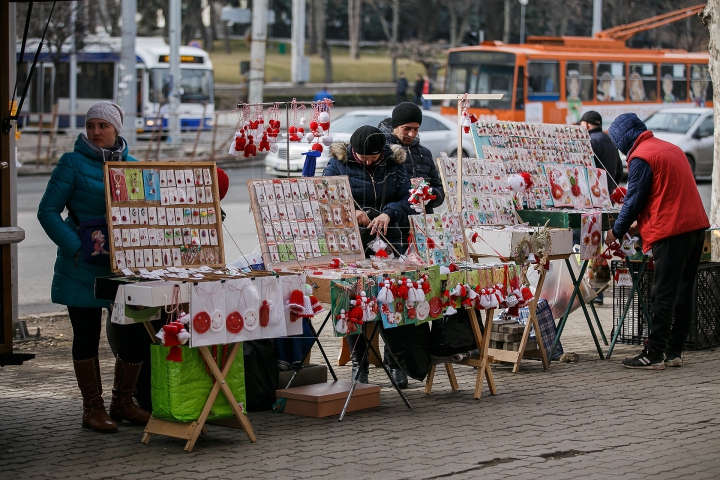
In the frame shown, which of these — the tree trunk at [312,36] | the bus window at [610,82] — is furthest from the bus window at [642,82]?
the tree trunk at [312,36]

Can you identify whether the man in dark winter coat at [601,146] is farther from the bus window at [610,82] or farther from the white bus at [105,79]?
the white bus at [105,79]

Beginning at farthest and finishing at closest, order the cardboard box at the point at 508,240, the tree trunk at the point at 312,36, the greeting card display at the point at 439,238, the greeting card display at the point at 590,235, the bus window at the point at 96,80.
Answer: the tree trunk at the point at 312,36 < the bus window at the point at 96,80 < the greeting card display at the point at 590,235 < the cardboard box at the point at 508,240 < the greeting card display at the point at 439,238

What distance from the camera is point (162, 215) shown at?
595cm

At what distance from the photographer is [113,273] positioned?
224 inches

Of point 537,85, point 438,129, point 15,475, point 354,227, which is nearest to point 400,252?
point 354,227

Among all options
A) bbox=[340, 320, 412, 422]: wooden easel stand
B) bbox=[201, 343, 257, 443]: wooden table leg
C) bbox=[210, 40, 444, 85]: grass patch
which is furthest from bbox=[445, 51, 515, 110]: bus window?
bbox=[210, 40, 444, 85]: grass patch

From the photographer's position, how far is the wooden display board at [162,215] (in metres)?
5.76

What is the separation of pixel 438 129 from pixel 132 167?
17.0 meters

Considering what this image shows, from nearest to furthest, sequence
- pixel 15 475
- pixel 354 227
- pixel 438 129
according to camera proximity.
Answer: pixel 15 475
pixel 354 227
pixel 438 129

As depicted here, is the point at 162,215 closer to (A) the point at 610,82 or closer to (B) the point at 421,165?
(B) the point at 421,165

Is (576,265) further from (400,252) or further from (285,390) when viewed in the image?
(285,390)

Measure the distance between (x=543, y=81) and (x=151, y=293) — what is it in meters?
22.1

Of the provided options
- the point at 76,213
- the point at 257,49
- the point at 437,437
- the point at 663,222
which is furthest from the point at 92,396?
the point at 257,49

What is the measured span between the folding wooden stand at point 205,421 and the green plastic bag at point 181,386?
0.04 metres
